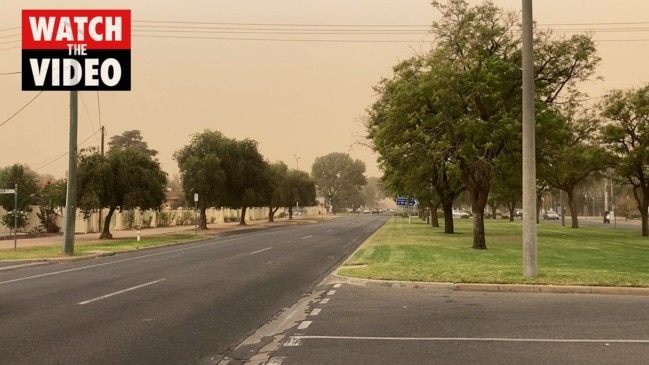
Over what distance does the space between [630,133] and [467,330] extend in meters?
35.9

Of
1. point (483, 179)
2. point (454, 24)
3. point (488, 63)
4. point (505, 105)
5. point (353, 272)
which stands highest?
point (454, 24)

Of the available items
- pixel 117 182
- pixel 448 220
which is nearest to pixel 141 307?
pixel 117 182

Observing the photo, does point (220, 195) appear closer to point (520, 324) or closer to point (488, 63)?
point (488, 63)

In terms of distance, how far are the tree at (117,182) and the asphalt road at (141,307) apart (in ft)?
50.3

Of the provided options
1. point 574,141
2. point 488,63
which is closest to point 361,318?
point 488,63

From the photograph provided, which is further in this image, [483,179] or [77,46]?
[483,179]

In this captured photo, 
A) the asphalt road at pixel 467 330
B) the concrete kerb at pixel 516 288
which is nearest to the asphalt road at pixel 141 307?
the asphalt road at pixel 467 330

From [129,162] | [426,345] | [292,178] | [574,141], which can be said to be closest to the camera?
[426,345]

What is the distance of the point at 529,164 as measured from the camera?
13008 millimetres

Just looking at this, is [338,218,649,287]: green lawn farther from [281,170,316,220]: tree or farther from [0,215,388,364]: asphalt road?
[281,170,316,220]: tree

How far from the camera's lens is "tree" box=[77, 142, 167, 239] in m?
33.0

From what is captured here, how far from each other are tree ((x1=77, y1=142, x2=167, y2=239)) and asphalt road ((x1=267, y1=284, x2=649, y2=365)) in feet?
83.2

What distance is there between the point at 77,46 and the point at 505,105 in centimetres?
1777

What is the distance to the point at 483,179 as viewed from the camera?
23812 millimetres
